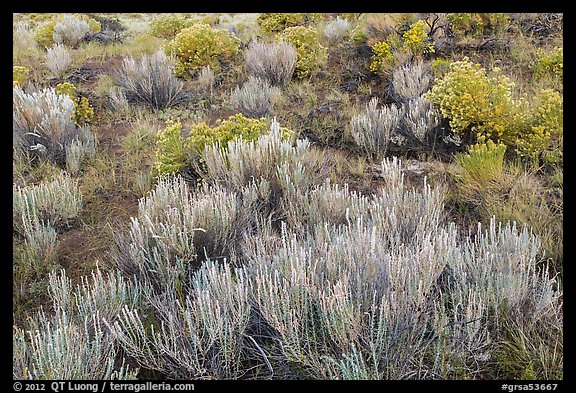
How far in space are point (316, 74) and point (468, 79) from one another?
140 inches

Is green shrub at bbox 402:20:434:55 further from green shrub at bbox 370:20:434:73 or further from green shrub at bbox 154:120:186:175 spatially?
green shrub at bbox 154:120:186:175

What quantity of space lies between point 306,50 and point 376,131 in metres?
3.53

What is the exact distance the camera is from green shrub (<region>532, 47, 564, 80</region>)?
23.0 feet

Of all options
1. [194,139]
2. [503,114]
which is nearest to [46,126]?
[194,139]

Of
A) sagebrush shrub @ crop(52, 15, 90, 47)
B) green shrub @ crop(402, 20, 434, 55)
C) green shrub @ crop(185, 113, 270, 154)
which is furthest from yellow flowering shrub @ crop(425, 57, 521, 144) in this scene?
sagebrush shrub @ crop(52, 15, 90, 47)

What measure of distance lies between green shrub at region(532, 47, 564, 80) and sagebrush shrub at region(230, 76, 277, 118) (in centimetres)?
416

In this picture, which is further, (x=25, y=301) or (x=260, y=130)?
(x=260, y=130)

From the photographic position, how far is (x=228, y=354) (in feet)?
8.82

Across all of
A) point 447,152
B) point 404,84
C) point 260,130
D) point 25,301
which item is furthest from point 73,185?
point 404,84

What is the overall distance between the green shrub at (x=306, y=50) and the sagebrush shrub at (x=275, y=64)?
7.4 inches

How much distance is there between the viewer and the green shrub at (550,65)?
7012 mm

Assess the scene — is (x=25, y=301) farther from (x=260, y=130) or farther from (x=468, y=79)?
(x=468, y=79)

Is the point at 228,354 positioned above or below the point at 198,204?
below

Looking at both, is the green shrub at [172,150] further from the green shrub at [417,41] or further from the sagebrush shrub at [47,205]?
the green shrub at [417,41]
